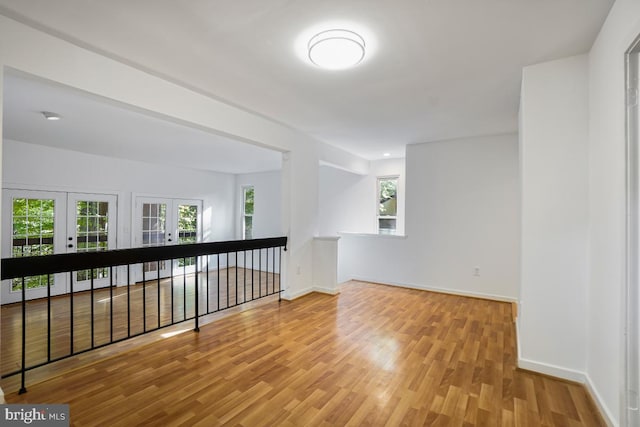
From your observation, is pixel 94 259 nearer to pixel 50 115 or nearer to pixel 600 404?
pixel 50 115

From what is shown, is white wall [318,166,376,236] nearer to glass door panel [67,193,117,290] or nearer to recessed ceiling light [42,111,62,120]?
glass door panel [67,193,117,290]

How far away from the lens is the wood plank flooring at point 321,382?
1.88 meters

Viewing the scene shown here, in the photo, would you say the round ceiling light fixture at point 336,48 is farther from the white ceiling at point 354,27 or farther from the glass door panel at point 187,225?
the glass door panel at point 187,225

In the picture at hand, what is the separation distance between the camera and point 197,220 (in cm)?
761

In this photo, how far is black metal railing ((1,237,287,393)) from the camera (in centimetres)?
225

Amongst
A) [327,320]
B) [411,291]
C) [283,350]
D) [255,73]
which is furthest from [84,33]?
[411,291]

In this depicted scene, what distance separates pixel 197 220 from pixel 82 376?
5559mm

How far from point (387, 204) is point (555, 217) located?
13.9 ft

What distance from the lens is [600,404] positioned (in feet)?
6.38

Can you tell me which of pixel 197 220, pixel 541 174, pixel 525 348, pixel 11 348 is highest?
pixel 541 174

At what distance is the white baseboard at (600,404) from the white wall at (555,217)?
12 centimetres

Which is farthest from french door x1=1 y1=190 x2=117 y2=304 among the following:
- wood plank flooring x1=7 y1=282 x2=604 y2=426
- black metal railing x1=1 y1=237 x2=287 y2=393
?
wood plank flooring x1=7 y1=282 x2=604 y2=426

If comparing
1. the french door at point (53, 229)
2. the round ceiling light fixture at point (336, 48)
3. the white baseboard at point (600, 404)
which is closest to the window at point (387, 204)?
the white baseboard at point (600, 404)

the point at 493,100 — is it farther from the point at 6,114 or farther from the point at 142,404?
the point at 6,114
